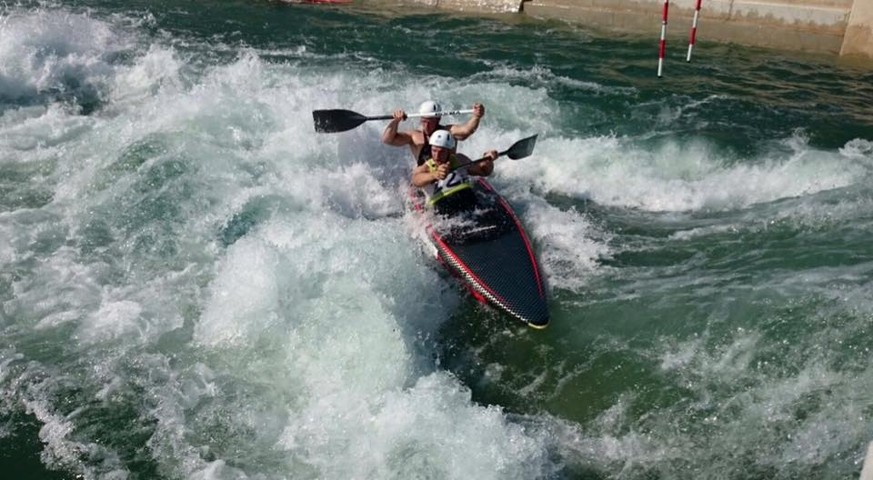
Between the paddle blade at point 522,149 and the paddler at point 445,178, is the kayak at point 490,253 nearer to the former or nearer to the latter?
the paddler at point 445,178

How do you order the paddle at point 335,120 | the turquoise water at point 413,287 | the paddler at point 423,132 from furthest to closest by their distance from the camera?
the paddle at point 335,120
the paddler at point 423,132
the turquoise water at point 413,287

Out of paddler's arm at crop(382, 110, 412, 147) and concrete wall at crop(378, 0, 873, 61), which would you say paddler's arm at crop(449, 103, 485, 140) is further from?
concrete wall at crop(378, 0, 873, 61)

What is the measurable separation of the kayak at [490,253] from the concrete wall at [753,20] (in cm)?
794

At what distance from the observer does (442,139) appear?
658cm

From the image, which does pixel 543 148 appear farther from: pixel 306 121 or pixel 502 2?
pixel 502 2

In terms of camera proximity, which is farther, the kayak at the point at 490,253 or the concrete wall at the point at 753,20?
the concrete wall at the point at 753,20

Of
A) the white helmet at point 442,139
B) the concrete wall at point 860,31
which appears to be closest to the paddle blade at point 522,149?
the white helmet at point 442,139

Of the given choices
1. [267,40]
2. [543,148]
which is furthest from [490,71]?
[267,40]

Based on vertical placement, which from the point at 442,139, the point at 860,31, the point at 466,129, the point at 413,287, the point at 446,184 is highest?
the point at 442,139

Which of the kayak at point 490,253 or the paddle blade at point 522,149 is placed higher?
the paddle blade at point 522,149

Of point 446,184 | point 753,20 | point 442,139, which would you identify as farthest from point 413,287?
point 753,20

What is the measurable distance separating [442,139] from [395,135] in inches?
31.1

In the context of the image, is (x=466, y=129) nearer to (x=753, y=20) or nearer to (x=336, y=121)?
(x=336, y=121)

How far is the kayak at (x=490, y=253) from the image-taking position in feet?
18.9
